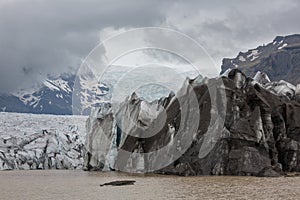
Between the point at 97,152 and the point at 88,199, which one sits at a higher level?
the point at 97,152

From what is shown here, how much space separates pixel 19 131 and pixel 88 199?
122 ft

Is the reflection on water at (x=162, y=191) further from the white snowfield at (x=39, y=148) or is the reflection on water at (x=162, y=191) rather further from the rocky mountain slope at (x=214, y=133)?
the white snowfield at (x=39, y=148)

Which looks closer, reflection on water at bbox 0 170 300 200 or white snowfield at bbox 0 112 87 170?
reflection on water at bbox 0 170 300 200

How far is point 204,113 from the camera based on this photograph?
119 feet

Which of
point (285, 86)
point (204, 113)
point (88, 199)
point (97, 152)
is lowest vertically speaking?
point (88, 199)

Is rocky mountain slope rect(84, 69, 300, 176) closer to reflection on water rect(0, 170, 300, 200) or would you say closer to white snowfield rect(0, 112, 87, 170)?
reflection on water rect(0, 170, 300, 200)

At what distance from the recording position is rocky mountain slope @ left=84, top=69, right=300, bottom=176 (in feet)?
112

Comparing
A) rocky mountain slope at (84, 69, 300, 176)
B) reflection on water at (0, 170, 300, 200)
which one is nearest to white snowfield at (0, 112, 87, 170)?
rocky mountain slope at (84, 69, 300, 176)

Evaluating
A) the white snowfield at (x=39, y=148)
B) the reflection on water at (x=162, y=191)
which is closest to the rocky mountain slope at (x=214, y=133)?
the reflection on water at (x=162, y=191)

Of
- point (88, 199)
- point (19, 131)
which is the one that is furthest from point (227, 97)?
point (19, 131)

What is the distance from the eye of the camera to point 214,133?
114 feet

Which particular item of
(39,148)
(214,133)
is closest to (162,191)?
(214,133)

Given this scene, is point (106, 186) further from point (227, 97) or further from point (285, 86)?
point (285, 86)

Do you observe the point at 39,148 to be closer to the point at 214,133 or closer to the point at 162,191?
the point at 214,133
